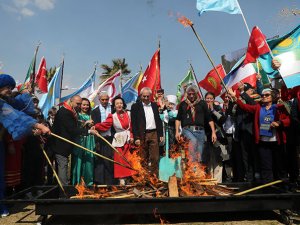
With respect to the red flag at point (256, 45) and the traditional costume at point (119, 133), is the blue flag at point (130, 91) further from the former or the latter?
the red flag at point (256, 45)

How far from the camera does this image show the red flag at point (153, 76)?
35.7ft

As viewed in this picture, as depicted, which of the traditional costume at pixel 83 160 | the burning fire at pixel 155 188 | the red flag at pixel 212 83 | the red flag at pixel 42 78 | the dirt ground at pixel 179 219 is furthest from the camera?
the red flag at pixel 42 78

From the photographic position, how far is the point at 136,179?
5664mm

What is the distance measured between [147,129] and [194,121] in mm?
1120

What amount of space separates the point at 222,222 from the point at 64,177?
138 inches

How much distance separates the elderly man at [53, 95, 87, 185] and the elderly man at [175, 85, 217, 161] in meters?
2.42

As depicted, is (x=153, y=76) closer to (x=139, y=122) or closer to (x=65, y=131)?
(x=139, y=122)

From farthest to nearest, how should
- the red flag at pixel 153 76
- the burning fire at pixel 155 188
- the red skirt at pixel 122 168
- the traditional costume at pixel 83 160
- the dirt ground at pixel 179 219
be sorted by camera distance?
1. the red flag at pixel 153 76
2. the traditional costume at pixel 83 160
3. the red skirt at pixel 122 168
4. the burning fire at pixel 155 188
5. the dirt ground at pixel 179 219

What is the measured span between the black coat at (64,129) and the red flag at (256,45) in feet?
13.7

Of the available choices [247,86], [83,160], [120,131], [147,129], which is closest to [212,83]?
[247,86]

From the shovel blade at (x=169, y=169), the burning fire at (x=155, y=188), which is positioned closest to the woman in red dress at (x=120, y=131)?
the burning fire at (x=155, y=188)

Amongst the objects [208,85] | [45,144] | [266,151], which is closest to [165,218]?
[266,151]

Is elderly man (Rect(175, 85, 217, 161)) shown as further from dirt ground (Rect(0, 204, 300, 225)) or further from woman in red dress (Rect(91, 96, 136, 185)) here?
dirt ground (Rect(0, 204, 300, 225))

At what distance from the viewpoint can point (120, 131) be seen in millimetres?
7055
